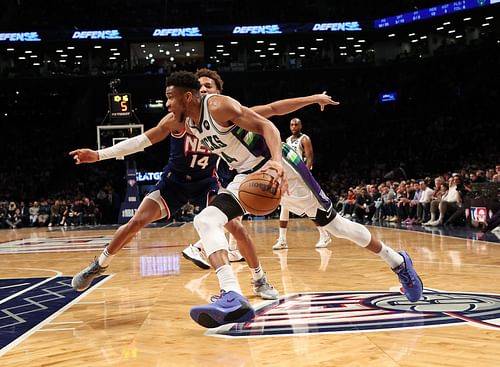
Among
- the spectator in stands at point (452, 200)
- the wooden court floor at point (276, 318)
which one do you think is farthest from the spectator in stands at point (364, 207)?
the wooden court floor at point (276, 318)

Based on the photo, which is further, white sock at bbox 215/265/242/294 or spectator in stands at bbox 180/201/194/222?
spectator in stands at bbox 180/201/194/222

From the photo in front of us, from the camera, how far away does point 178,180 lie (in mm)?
5758

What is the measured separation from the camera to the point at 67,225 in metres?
22.1

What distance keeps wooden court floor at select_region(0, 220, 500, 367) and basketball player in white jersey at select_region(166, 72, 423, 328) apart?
0.63 feet

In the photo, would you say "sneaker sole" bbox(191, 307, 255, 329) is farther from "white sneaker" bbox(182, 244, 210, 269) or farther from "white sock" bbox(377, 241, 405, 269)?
"white sneaker" bbox(182, 244, 210, 269)

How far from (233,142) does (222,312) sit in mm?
1159

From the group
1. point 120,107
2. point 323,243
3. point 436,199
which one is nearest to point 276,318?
point 323,243

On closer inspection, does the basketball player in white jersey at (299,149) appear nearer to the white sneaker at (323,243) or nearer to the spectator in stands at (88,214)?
the white sneaker at (323,243)

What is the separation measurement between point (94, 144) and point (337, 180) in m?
12.4

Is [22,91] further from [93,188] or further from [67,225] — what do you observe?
[67,225]

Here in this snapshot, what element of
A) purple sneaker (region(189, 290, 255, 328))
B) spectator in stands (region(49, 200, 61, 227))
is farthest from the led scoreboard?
purple sneaker (region(189, 290, 255, 328))

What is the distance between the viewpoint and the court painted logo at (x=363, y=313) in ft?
12.1

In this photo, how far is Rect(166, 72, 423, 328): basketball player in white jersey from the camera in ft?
11.8

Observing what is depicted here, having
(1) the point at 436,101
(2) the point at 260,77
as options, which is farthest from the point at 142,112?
(1) the point at 436,101
